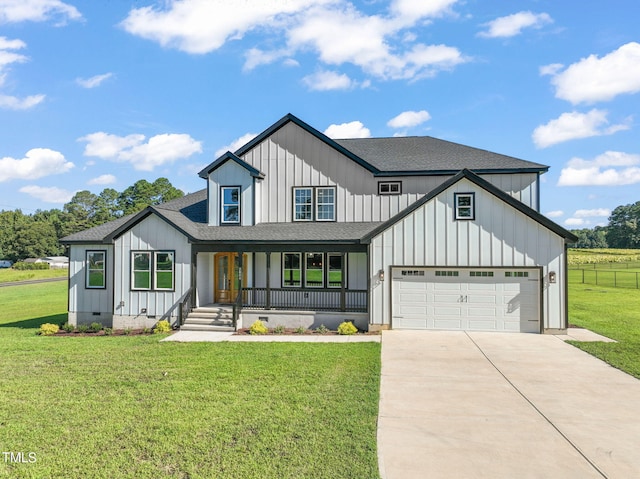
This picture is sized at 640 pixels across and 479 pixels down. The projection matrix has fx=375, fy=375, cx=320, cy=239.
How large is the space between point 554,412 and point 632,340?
7.69 metres

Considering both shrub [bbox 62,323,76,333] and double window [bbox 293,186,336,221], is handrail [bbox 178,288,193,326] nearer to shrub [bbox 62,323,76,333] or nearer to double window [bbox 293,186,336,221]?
shrub [bbox 62,323,76,333]

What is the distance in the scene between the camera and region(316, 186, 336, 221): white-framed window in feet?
54.7

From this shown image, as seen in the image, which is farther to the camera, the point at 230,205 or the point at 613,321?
the point at 230,205

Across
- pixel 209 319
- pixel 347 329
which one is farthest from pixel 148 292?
pixel 347 329

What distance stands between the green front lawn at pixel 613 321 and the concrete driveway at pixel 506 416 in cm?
63

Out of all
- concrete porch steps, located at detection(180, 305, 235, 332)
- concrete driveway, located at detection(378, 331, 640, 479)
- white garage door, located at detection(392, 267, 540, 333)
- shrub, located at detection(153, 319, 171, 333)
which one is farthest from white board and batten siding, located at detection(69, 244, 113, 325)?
concrete driveway, located at detection(378, 331, 640, 479)

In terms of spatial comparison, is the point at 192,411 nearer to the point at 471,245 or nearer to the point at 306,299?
the point at 306,299

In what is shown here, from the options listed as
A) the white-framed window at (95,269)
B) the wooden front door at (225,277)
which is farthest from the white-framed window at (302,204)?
the white-framed window at (95,269)

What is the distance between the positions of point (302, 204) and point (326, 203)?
109 centimetres

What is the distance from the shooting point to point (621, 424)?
6.08 m

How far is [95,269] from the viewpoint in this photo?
15.8 meters

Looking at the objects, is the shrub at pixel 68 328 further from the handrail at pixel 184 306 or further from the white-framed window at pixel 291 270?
the white-framed window at pixel 291 270

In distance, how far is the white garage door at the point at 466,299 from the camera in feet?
42.9

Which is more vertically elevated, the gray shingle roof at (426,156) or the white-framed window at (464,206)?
the gray shingle roof at (426,156)
